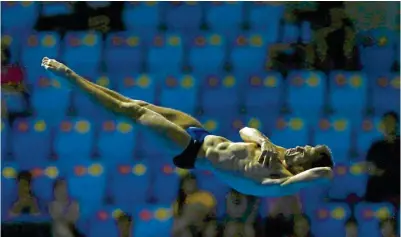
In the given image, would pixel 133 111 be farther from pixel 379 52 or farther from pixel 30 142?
pixel 379 52

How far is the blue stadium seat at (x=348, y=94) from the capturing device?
4.78m

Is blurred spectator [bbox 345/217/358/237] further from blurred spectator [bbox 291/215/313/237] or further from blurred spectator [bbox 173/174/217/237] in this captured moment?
blurred spectator [bbox 173/174/217/237]

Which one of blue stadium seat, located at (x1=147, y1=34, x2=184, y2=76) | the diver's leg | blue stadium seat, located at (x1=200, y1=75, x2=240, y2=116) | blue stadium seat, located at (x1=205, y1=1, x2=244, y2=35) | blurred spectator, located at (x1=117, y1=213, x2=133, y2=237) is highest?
blue stadium seat, located at (x1=205, y1=1, x2=244, y2=35)

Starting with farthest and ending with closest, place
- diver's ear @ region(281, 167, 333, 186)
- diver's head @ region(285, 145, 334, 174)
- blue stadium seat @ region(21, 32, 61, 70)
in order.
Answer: blue stadium seat @ region(21, 32, 61, 70) → diver's head @ region(285, 145, 334, 174) → diver's ear @ region(281, 167, 333, 186)

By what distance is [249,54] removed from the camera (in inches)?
189

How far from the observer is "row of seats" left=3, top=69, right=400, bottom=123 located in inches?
187

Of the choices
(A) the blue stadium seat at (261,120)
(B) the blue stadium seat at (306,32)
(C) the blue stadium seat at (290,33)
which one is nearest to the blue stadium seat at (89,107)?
(A) the blue stadium seat at (261,120)

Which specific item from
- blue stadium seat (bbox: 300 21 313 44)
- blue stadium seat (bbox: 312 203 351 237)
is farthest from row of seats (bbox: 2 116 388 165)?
blue stadium seat (bbox: 300 21 313 44)

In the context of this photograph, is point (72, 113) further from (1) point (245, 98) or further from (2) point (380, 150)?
(2) point (380, 150)

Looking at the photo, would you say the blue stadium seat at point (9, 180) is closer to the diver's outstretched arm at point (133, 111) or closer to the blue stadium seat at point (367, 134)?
the diver's outstretched arm at point (133, 111)

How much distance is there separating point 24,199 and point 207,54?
162 cm

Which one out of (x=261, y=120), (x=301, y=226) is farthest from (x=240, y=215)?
(x=261, y=120)

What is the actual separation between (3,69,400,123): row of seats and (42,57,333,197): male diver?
138cm

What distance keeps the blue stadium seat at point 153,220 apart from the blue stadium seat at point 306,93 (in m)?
1.13
